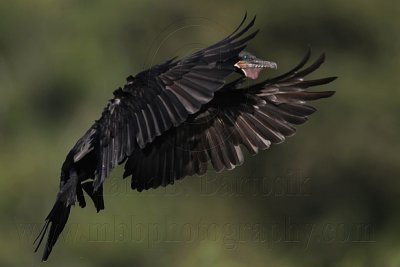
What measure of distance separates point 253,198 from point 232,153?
316 inches

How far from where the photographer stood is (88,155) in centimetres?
932

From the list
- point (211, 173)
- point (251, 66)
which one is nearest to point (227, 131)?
point (251, 66)

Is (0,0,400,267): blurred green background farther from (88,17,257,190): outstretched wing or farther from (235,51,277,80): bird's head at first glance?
(88,17,257,190): outstretched wing

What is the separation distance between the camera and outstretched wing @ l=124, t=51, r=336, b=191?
9672mm

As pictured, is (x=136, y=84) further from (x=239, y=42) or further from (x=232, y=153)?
(x=232, y=153)

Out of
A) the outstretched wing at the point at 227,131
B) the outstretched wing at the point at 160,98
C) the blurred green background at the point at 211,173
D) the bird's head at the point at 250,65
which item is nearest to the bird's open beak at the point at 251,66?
the bird's head at the point at 250,65

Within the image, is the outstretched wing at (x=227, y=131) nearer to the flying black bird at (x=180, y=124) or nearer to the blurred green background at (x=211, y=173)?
the flying black bird at (x=180, y=124)

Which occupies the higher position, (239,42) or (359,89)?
(359,89)

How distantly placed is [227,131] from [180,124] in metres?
0.49

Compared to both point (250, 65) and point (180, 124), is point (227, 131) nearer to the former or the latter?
point (180, 124)

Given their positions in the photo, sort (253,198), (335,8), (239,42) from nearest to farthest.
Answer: (239,42) → (253,198) → (335,8)

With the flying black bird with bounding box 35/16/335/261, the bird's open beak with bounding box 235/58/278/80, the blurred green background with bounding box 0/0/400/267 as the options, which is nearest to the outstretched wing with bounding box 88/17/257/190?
the flying black bird with bounding box 35/16/335/261

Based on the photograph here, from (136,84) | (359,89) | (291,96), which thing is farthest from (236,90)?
(359,89)

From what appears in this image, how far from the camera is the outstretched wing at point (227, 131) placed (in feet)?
31.7
